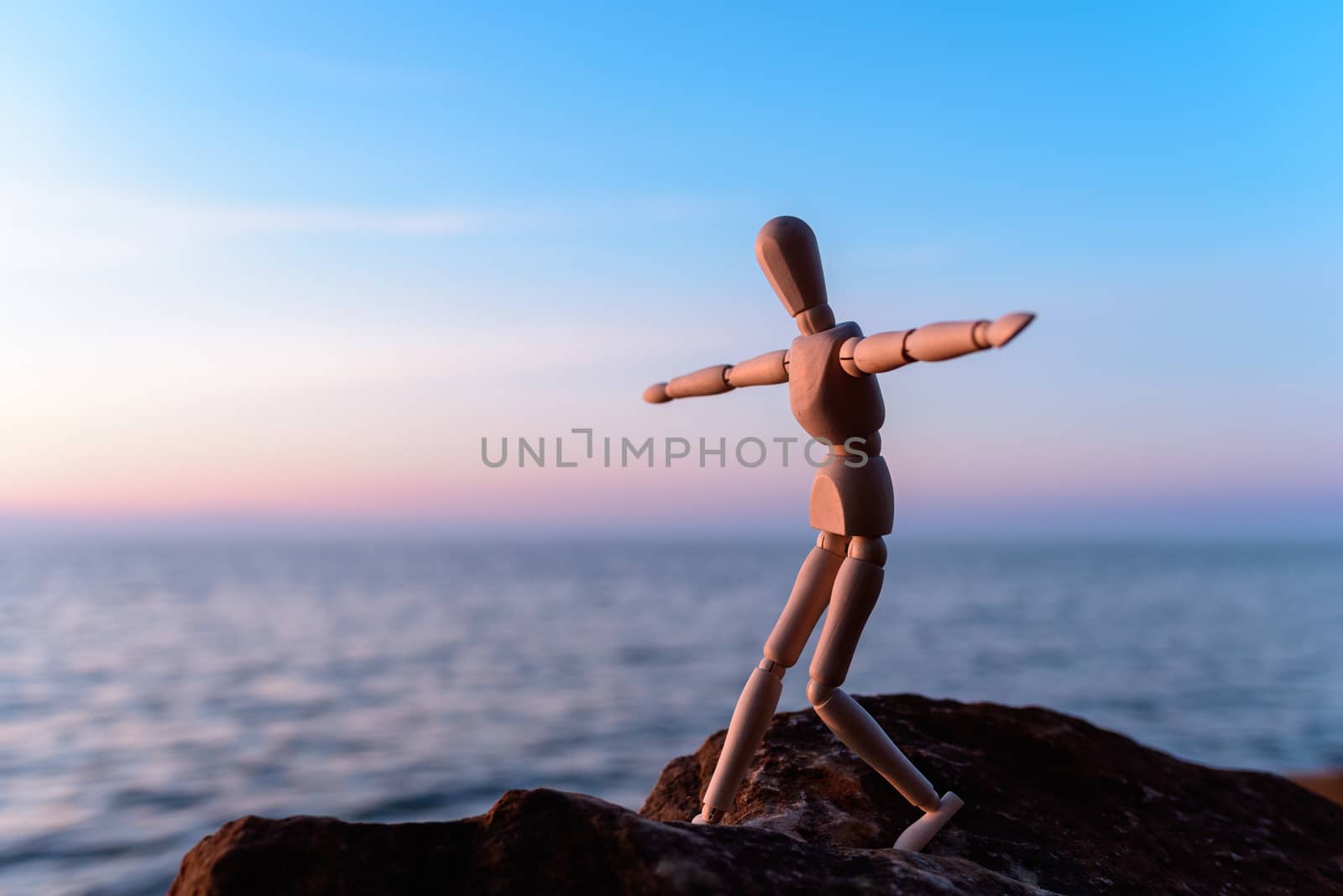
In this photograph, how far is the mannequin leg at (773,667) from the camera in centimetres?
545

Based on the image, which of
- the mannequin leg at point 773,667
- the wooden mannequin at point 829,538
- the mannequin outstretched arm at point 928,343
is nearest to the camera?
the mannequin outstretched arm at point 928,343

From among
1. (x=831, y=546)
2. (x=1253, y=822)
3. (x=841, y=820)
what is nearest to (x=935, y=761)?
(x=841, y=820)

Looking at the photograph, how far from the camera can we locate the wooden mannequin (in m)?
5.24

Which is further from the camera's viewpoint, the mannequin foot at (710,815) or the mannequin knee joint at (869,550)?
the mannequin foot at (710,815)

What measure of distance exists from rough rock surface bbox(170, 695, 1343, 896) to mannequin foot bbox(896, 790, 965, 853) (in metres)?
0.08

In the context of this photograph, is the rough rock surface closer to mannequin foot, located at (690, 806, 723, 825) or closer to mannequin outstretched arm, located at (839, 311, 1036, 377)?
mannequin foot, located at (690, 806, 723, 825)

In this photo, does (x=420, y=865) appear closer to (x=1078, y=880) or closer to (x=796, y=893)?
(x=796, y=893)

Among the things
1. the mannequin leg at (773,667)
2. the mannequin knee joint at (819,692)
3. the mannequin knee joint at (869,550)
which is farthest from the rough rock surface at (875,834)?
the mannequin knee joint at (869,550)

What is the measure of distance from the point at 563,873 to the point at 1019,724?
4.63m

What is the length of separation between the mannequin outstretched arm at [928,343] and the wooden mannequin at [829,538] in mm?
24

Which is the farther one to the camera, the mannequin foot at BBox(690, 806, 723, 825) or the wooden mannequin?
the mannequin foot at BBox(690, 806, 723, 825)

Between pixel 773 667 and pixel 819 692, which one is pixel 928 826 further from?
pixel 773 667

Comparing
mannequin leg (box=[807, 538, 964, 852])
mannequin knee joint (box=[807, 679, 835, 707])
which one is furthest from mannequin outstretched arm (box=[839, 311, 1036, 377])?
mannequin knee joint (box=[807, 679, 835, 707])

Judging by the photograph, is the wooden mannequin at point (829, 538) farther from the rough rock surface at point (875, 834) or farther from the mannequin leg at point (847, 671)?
the rough rock surface at point (875, 834)
